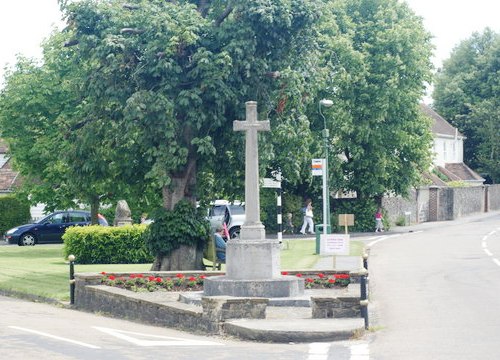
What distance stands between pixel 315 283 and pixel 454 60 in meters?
76.1

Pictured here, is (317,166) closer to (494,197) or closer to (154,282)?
(154,282)

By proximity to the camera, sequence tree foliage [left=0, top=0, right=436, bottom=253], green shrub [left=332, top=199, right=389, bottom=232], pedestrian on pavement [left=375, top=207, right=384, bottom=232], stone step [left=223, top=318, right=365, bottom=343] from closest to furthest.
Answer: stone step [left=223, top=318, right=365, bottom=343], tree foliage [left=0, top=0, right=436, bottom=253], pedestrian on pavement [left=375, top=207, right=384, bottom=232], green shrub [left=332, top=199, right=389, bottom=232]

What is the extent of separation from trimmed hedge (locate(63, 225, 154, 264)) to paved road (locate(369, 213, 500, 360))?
24.6ft

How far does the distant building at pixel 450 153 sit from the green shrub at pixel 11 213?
37.8 m

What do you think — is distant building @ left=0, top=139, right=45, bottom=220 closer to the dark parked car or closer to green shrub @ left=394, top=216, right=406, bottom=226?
the dark parked car

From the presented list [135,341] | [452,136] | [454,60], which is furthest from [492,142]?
[135,341]

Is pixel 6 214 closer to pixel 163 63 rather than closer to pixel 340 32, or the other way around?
pixel 340 32

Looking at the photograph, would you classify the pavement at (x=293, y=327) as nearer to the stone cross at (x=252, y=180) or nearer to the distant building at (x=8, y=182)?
the stone cross at (x=252, y=180)

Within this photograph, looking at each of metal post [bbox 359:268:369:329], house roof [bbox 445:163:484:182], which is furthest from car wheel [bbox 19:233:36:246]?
house roof [bbox 445:163:484:182]

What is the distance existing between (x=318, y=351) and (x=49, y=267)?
58.1 ft

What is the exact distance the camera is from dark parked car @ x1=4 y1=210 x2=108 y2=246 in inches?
1813

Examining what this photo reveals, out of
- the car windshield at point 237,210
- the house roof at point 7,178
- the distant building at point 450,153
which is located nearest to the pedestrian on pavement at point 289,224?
the car windshield at point 237,210

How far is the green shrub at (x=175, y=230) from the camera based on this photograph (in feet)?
81.6

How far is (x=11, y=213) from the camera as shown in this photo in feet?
177
